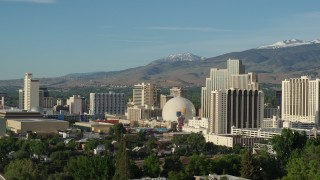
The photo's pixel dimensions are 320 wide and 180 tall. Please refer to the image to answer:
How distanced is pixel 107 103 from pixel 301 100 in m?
19.5

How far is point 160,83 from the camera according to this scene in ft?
433

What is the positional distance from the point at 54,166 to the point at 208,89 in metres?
28.6


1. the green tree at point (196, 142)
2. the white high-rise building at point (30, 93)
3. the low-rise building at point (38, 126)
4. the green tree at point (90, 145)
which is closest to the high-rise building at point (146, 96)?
the white high-rise building at point (30, 93)

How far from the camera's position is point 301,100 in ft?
160

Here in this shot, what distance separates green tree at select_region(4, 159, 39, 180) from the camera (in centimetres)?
2153

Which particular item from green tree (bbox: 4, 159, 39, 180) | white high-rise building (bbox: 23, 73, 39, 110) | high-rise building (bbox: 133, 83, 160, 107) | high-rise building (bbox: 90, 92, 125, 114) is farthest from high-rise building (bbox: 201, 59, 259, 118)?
green tree (bbox: 4, 159, 39, 180)

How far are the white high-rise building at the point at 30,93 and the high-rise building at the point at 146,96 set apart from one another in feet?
27.6

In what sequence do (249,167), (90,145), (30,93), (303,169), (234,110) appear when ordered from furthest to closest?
1. (30,93)
2. (234,110)
3. (90,145)
4. (249,167)
5. (303,169)

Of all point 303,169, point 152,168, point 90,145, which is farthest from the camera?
point 90,145

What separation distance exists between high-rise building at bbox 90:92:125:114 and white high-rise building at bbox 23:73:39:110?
5.29 metres

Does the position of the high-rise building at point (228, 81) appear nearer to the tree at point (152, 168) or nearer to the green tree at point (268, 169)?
the green tree at point (268, 169)

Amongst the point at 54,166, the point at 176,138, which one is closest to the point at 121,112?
the point at 176,138

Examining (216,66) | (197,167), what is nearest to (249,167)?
(197,167)

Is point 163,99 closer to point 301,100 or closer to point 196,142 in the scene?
point 301,100
